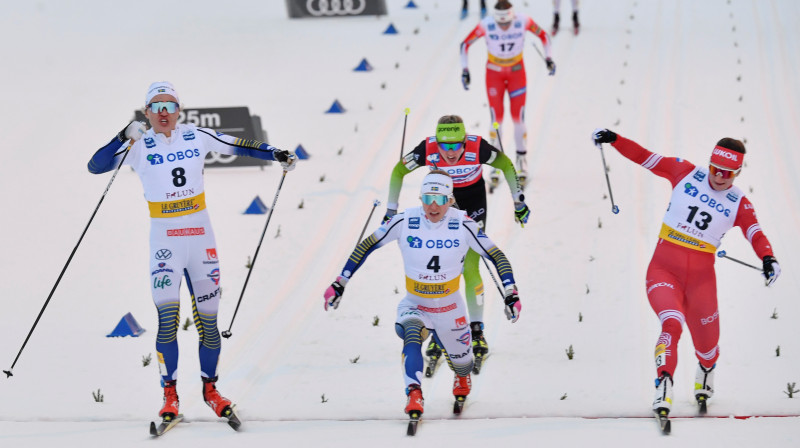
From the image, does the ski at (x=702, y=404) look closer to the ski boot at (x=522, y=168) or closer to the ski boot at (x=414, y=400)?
the ski boot at (x=414, y=400)

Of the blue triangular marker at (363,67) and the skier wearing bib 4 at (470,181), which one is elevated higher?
the blue triangular marker at (363,67)

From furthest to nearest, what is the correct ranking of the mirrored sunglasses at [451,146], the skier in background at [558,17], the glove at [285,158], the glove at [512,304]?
1. the skier in background at [558,17]
2. the mirrored sunglasses at [451,146]
3. the glove at [285,158]
4. the glove at [512,304]

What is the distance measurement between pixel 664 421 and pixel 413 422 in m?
1.75

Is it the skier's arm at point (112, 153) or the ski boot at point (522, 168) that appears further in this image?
the ski boot at point (522, 168)

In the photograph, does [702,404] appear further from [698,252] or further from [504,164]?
[504,164]

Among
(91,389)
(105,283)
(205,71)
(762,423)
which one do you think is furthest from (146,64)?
(762,423)

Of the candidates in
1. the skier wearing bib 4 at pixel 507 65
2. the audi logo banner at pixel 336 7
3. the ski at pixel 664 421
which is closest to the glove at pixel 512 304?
the ski at pixel 664 421

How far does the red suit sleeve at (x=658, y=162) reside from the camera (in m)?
7.91

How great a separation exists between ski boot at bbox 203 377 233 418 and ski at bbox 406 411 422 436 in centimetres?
142

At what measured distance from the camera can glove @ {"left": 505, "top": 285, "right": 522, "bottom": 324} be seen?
7395 mm

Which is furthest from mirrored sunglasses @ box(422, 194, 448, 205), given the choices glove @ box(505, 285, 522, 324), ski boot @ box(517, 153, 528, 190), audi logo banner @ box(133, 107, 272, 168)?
audi logo banner @ box(133, 107, 272, 168)

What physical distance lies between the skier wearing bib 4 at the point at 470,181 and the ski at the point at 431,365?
0.02 meters

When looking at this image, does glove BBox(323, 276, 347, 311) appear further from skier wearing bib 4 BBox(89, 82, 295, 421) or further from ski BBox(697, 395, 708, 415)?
ski BBox(697, 395, 708, 415)

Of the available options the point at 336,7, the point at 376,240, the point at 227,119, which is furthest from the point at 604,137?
the point at 336,7
